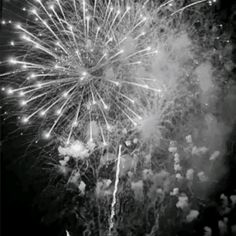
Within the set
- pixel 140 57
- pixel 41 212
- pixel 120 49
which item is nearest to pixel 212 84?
pixel 140 57

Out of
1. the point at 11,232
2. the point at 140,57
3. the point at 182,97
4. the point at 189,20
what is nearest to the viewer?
the point at 140,57

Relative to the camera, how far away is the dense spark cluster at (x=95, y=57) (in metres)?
10.6

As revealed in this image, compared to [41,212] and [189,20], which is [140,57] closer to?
[189,20]

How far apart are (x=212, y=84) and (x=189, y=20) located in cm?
406

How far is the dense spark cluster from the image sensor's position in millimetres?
10648

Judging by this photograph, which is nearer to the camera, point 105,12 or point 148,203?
point 105,12

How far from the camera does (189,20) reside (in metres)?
13.3

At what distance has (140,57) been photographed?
12398mm

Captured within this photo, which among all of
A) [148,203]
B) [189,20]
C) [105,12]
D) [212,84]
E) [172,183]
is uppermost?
[105,12]

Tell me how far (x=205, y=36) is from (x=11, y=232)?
17384 mm

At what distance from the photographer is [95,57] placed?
1076cm

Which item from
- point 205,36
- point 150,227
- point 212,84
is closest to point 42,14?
point 205,36

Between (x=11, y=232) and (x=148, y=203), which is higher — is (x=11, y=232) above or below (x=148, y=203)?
below

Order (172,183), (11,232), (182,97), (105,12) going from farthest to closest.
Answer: (11,232), (172,183), (182,97), (105,12)
